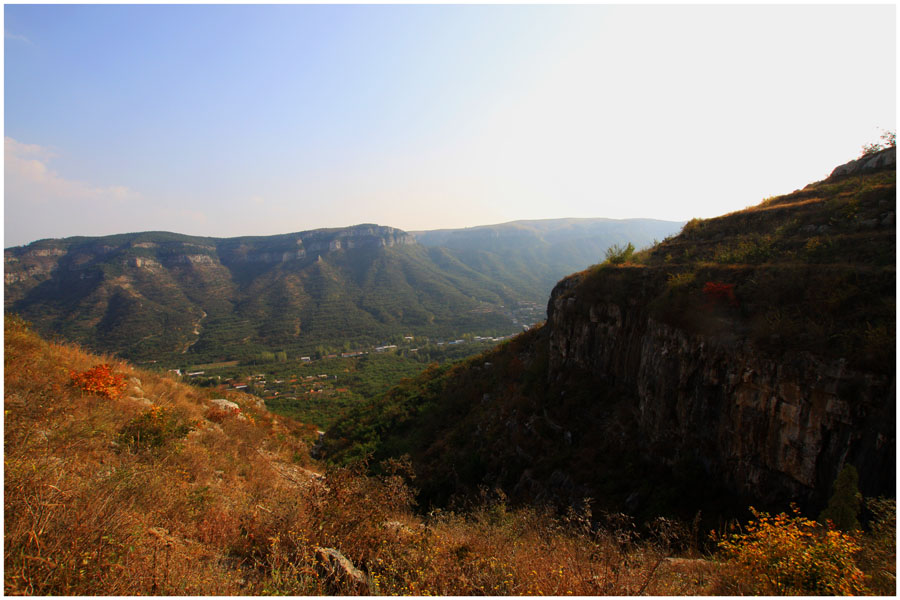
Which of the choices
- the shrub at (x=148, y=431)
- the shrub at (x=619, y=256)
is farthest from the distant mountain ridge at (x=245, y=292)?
the shrub at (x=148, y=431)

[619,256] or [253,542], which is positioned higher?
[619,256]

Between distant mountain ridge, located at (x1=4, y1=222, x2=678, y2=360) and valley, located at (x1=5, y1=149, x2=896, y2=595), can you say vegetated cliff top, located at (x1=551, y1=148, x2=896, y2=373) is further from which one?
distant mountain ridge, located at (x1=4, y1=222, x2=678, y2=360)

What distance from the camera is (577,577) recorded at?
399cm

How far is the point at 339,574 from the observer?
12.6ft

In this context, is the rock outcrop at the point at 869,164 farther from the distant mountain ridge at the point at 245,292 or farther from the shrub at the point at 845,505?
the distant mountain ridge at the point at 245,292

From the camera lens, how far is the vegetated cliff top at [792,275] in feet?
24.9

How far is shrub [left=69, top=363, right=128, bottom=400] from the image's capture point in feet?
26.0

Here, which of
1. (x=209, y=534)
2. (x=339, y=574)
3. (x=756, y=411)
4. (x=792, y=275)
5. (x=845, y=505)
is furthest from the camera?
(x=792, y=275)

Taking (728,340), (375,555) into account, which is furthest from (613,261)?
(375,555)

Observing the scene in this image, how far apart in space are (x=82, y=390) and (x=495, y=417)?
46.8ft

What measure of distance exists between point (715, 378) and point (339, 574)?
9804mm

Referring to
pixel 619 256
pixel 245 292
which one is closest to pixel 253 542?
pixel 619 256

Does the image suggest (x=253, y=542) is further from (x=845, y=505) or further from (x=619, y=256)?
(x=619, y=256)

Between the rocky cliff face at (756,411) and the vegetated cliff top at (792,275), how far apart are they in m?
0.43
